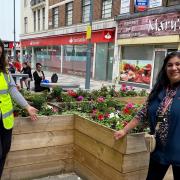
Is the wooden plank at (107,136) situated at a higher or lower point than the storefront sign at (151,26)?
lower

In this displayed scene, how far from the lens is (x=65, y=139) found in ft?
13.3

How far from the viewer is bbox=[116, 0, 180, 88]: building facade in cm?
1410

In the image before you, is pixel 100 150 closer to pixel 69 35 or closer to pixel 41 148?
pixel 41 148

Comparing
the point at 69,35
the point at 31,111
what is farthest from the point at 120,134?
the point at 69,35

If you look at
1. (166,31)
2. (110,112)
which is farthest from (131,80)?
(110,112)

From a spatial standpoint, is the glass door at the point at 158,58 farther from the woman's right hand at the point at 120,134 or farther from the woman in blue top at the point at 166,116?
the woman in blue top at the point at 166,116

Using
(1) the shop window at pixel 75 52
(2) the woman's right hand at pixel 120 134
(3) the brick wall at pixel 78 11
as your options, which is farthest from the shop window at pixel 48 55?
(2) the woman's right hand at pixel 120 134

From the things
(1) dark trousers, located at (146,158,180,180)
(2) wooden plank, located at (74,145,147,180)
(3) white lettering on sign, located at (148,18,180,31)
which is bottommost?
(2) wooden plank, located at (74,145,147,180)

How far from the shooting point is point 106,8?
19.5 meters

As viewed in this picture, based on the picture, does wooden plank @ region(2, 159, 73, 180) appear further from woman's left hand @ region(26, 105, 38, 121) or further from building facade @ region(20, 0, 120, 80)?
building facade @ region(20, 0, 120, 80)

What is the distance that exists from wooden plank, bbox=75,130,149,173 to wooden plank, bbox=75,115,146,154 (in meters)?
0.06

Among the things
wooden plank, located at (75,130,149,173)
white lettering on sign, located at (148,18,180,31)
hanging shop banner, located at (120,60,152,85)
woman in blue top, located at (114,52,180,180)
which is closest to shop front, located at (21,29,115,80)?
hanging shop banner, located at (120,60,152,85)

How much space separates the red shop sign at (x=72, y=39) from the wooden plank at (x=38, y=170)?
15491 millimetres

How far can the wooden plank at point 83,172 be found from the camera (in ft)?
12.5
